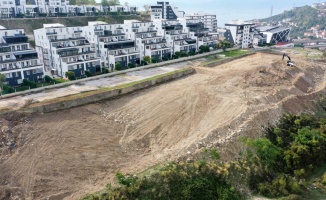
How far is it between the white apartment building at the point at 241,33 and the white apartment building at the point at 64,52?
49412 mm

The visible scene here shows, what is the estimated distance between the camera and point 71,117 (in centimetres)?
3538

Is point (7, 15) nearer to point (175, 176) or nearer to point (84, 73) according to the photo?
point (84, 73)

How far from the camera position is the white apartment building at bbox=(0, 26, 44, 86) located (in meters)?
43.8

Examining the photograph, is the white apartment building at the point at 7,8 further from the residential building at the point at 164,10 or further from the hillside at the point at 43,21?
the residential building at the point at 164,10

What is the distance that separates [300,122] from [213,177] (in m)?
18.2

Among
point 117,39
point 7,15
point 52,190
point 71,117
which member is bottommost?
point 52,190

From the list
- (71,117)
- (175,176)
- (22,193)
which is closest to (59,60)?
(71,117)

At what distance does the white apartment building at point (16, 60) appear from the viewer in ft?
144

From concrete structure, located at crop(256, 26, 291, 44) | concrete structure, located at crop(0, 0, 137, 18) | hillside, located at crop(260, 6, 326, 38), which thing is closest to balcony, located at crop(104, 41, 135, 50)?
concrete structure, located at crop(0, 0, 137, 18)

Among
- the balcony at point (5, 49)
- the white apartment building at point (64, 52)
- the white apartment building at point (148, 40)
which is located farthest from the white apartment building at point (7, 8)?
the balcony at point (5, 49)

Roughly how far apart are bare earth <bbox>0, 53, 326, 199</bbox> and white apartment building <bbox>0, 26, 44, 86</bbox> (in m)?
13.6

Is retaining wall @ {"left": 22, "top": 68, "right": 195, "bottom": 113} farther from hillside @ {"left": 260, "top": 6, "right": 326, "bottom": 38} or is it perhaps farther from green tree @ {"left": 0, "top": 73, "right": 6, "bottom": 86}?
hillside @ {"left": 260, "top": 6, "right": 326, "bottom": 38}

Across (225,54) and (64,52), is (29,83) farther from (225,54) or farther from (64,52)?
(225,54)

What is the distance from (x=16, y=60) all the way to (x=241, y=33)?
6525cm
